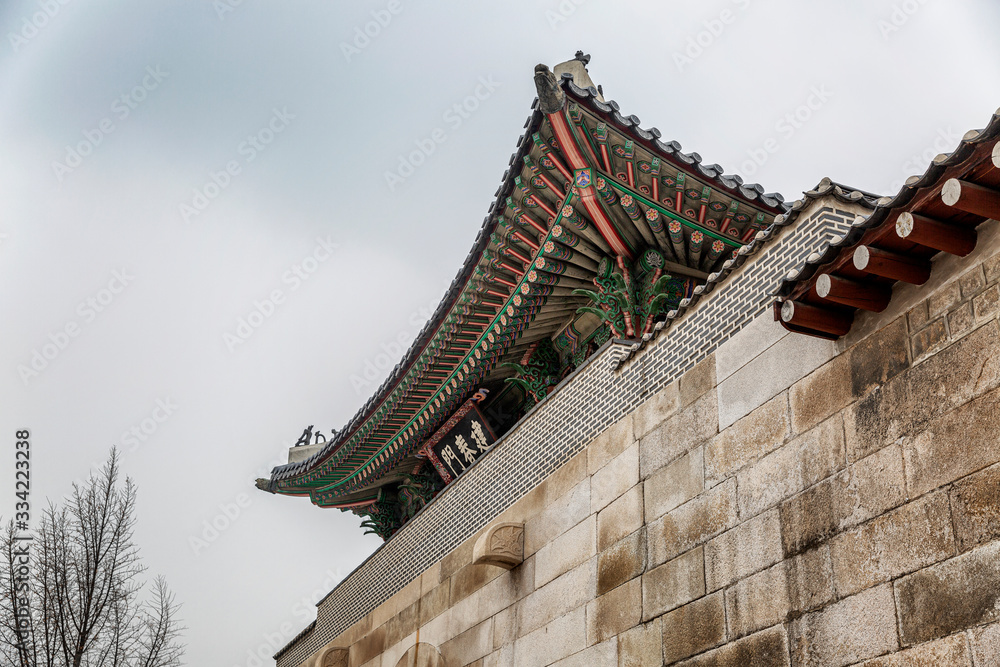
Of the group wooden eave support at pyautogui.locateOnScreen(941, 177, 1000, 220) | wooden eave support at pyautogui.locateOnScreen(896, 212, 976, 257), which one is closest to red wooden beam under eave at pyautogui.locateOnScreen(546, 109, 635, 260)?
wooden eave support at pyautogui.locateOnScreen(896, 212, 976, 257)

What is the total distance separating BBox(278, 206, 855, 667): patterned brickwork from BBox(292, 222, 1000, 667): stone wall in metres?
0.23

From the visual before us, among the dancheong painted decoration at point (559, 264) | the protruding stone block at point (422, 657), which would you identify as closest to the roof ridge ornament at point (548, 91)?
the dancheong painted decoration at point (559, 264)

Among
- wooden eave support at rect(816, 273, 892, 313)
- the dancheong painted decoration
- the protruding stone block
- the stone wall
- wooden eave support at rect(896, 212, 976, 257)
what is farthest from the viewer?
the protruding stone block

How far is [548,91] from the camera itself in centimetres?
794

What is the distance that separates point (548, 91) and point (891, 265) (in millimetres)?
3915

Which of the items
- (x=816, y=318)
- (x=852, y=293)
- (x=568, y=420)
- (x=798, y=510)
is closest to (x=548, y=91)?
(x=568, y=420)

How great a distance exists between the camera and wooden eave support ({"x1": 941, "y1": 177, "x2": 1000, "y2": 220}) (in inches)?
169

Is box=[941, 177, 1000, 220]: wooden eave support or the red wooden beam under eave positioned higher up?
the red wooden beam under eave

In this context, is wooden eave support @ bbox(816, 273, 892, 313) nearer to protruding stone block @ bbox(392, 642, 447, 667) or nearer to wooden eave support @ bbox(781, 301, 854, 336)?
wooden eave support @ bbox(781, 301, 854, 336)

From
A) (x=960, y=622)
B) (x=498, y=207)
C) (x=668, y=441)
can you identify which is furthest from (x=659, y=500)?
(x=498, y=207)

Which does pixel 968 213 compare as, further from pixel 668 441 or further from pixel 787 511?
pixel 668 441

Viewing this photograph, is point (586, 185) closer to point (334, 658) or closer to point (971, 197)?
point (971, 197)

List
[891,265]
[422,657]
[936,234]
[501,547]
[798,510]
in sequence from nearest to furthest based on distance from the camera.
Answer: [936,234] → [891,265] → [798,510] → [501,547] → [422,657]

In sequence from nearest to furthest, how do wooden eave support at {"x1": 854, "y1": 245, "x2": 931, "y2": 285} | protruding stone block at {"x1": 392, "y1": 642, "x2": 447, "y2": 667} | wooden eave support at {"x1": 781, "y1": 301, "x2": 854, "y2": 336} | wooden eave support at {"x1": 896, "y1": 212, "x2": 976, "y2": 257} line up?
wooden eave support at {"x1": 896, "y1": 212, "x2": 976, "y2": 257}, wooden eave support at {"x1": 854, "y1": 245, "x2": 931, "y2": 285}, wooden eave support at {"x1": 781, "y1": 301, "x2": 854, "y2": 336}, protruding stone block at {"x1": 392, "y1": 642, "x2": 447, "y2": 667}
